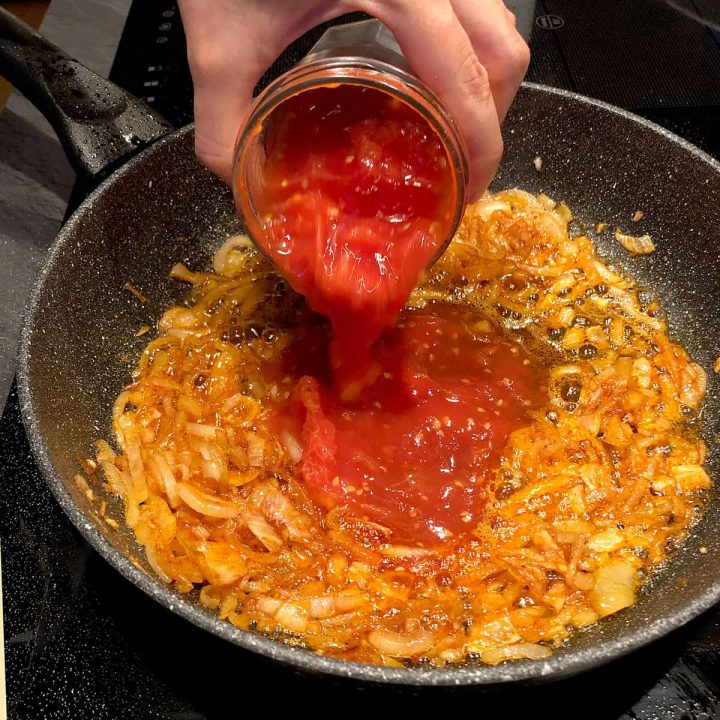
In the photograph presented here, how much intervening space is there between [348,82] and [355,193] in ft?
0.73

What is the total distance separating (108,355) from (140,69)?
1.29 meters

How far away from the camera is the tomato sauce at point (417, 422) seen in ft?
5.17

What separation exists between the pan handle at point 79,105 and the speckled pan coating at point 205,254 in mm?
160

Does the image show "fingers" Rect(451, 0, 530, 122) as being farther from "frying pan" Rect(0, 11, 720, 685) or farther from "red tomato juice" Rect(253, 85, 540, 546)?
"frying pan" Rect(0, 11, 720, 685)

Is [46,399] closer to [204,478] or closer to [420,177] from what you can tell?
[204,478]

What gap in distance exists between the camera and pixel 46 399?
4.99 feet

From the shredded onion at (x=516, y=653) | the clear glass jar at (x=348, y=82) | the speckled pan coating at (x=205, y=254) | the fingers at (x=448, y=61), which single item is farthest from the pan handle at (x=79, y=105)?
the shredded onion at (x=516, y=653)

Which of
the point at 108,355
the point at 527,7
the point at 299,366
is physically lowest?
the point at 108,355

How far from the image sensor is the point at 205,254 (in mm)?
2107

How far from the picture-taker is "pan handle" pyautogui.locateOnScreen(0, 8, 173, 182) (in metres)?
1.96

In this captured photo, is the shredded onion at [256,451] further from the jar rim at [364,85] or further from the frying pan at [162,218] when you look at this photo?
the jar rim at [364,85]

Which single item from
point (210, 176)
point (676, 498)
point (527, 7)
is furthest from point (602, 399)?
point (527, 7)

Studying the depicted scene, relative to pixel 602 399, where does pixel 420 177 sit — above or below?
above

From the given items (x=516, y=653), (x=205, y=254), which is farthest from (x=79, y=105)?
(x=516, y=653)
